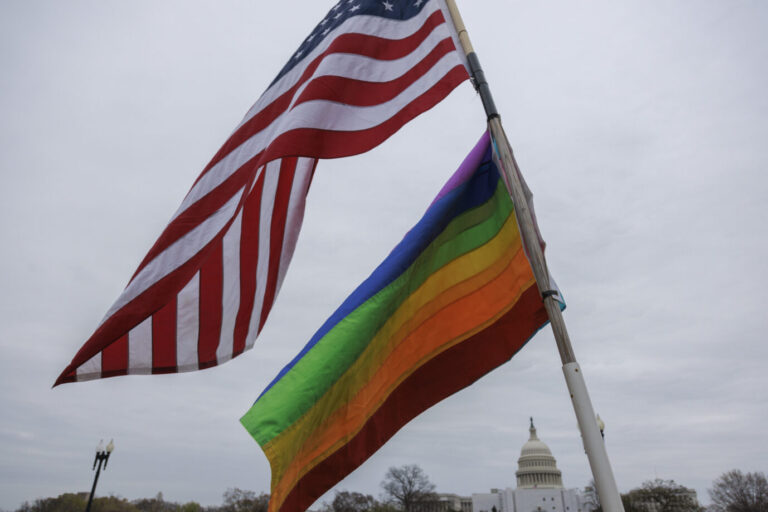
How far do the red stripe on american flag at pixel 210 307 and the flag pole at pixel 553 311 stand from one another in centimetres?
220

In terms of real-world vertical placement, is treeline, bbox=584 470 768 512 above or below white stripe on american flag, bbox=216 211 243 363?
above

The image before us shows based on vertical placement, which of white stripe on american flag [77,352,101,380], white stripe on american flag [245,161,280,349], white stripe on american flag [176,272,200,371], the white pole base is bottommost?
the white pole base

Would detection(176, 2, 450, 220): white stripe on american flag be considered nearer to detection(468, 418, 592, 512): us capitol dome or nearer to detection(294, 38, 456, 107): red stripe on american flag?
detection(294, 38, 456, 107): red stripe on american flag

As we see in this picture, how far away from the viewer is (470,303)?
4750mm

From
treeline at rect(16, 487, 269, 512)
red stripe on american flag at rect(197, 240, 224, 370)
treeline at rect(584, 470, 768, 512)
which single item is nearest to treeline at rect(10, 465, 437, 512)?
treeline at rect(16, 487, 269, 512)

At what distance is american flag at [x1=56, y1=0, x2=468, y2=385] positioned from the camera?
3.89 m

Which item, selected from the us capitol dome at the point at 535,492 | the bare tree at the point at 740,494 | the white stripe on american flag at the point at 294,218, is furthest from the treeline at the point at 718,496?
the white stripe on american flag at the point at 294,218

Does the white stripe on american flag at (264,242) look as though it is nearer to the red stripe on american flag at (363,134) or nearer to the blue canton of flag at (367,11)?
the red stripe on american flag at (363,134)

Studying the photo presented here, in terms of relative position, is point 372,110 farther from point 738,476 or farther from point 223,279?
point 738,476

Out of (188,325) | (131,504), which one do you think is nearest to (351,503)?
(131,504)

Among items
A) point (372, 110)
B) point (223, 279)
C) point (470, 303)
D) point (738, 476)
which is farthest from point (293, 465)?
point (738, 476)

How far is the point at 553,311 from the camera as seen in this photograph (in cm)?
305

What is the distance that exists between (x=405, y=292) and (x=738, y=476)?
90256 millimetres

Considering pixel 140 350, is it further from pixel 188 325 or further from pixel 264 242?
pixel 264 242
